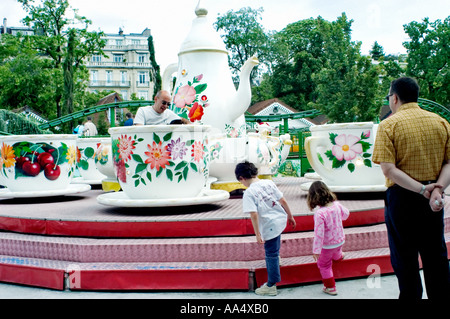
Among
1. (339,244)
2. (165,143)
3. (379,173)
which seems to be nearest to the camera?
(339,244)

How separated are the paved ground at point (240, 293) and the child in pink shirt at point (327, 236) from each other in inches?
4.6

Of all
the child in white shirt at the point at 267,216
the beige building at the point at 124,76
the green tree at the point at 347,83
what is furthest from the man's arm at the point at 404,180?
the beige building at the point at 124,76

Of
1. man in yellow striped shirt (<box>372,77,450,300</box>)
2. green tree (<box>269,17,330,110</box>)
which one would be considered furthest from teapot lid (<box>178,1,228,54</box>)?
green tree (<box>269,17,330,110</box>)

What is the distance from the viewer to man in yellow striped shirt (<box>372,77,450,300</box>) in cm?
221

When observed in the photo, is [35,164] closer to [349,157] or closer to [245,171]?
[245,171]

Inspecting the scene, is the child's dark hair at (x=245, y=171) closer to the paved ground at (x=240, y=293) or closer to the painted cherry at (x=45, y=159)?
the paved ground at (x=240, y=293)

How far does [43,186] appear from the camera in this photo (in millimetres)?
4910

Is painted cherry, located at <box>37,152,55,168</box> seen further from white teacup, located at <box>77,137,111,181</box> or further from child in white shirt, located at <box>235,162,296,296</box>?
child in white shirt, located at <box>235,162,296,296</box>

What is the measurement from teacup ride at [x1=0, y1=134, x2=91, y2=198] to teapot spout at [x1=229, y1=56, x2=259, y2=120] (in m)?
1.88

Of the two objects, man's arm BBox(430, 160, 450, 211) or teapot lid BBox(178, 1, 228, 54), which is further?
teapot lid BBox(178, 1, 228, 54)
